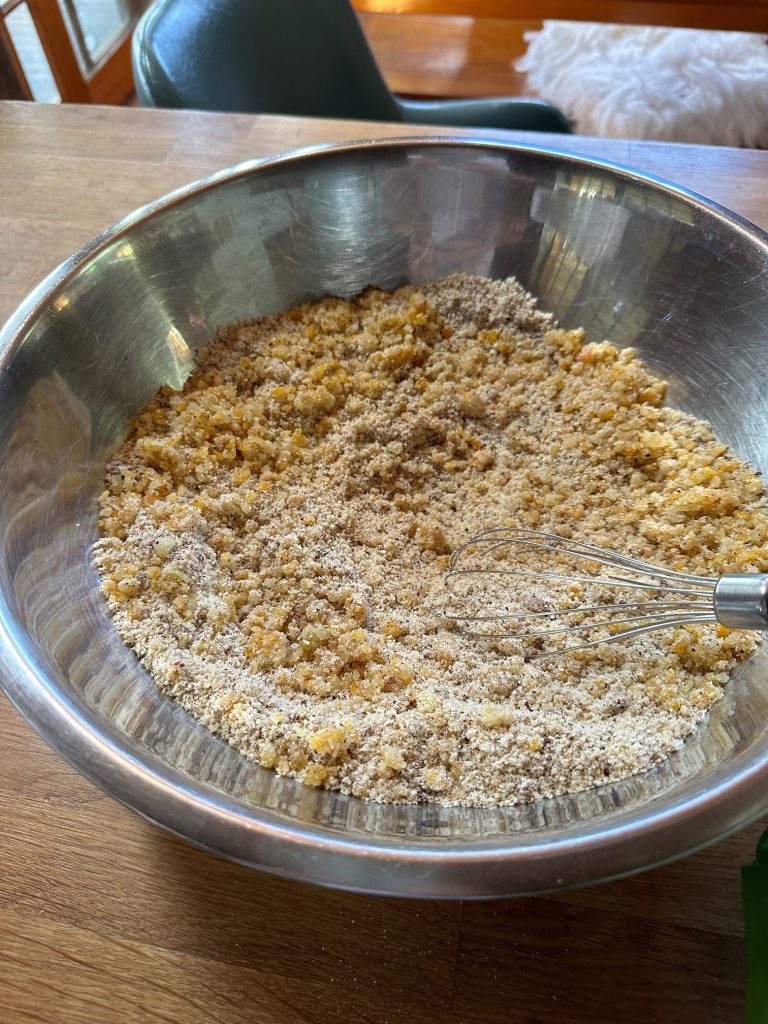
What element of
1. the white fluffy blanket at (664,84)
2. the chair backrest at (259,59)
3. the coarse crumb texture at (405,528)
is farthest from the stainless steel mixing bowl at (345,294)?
the white fluffy blanket at (664,84)

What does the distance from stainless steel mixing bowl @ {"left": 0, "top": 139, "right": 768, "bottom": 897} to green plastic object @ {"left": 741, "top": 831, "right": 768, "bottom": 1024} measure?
0.08 meters

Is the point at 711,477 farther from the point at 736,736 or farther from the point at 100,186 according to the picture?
the point at 100,186

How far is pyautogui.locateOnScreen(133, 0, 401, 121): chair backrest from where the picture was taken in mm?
1133

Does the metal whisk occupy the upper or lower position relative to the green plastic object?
upper

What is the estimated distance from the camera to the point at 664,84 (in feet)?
6.29

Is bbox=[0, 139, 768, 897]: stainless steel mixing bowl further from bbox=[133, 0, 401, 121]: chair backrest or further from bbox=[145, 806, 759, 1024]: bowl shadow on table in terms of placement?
bbox=[133, 0, 401, 121]: chair backrest

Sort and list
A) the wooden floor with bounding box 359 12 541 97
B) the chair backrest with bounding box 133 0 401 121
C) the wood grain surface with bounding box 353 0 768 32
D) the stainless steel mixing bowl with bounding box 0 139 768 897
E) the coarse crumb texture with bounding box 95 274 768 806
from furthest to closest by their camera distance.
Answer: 1. the wooden floor with bounding box 359 12 541 97
2. the wood grain surface with bounding box 353 0 768 32
3. the chair backrest with bounding box 133 0 401 121
4. the coarse crumb texture with bounding box 95 274 768 806
5. the stainless steel mixing bowl with bounding box 0 139 768 897

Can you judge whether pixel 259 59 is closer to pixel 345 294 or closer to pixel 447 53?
pixel 345 294

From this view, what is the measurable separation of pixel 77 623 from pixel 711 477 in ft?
2.17

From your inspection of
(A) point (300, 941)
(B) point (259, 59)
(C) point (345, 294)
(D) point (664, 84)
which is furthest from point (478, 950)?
(D) point (664, 84)

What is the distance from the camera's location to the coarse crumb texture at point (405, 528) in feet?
2.13

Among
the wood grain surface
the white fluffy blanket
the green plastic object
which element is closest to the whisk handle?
the green plastic object

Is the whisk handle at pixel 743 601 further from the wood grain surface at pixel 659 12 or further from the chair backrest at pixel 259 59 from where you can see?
the wood grain surface at pixel 659 12

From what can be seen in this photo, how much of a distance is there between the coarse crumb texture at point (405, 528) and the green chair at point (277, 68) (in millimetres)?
487
